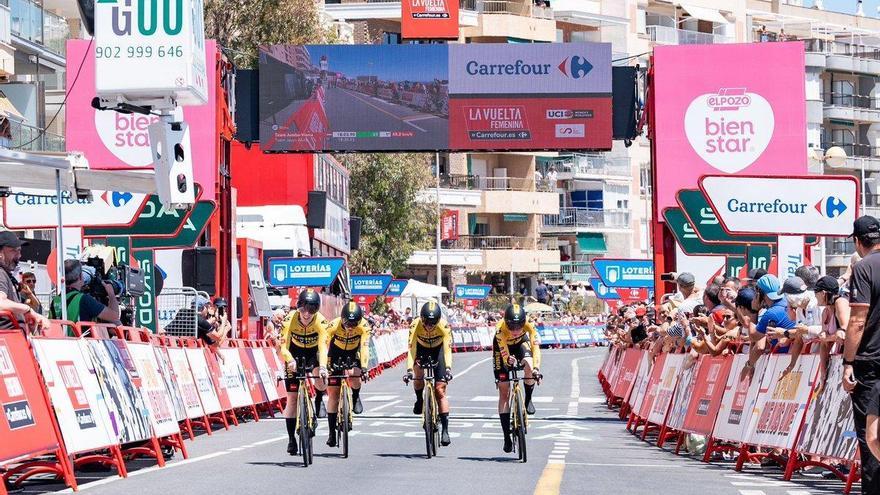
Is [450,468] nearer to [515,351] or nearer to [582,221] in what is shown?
[515,351]

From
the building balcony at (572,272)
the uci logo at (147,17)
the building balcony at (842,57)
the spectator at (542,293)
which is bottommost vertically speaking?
the spectator at (542,293)

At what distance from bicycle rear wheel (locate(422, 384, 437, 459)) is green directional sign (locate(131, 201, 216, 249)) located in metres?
10.2

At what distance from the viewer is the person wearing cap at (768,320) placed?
55.5 feet

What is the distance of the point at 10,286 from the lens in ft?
48.5

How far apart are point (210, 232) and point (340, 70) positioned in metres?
5.68

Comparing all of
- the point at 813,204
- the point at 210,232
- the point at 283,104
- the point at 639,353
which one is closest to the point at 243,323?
the point at 210,232

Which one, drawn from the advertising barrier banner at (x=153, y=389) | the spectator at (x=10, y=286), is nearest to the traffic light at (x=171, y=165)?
the advertising barrier banner at (x=153, y=389)

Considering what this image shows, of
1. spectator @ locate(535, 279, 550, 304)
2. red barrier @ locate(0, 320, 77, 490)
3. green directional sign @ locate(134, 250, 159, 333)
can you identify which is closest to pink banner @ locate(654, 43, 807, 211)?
green directional sign @ locate(134, 250, 159, 333)

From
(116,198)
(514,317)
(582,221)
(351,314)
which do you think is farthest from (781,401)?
(582,221)

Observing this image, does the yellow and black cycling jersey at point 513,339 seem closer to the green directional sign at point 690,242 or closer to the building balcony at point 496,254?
the green directional sign at point 690,242

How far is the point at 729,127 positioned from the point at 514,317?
52.8 ft

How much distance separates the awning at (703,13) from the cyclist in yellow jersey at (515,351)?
9546 cm

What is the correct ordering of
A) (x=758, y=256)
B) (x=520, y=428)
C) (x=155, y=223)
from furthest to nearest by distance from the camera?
(x=155, y=223) → (x=758, y=256) → (x=520, y=428)

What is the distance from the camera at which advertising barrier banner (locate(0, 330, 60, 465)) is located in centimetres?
1295
